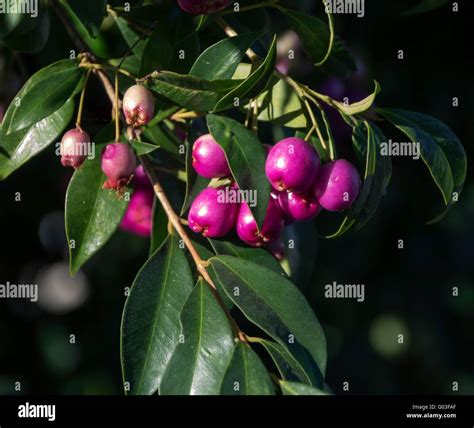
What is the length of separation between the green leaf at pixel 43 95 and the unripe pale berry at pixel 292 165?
31cm

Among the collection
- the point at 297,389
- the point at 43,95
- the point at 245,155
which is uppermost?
the point at 43,95

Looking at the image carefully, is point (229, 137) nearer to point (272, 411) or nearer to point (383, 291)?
point (272, 411)

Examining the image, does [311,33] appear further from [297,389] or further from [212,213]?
[297,389]

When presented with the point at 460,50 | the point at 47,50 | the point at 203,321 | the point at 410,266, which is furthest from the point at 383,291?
the point at 203,321

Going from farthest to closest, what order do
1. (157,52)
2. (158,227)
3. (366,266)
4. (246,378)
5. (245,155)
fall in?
1. (366,266)
2. (158,227)
3. (157,52)
4. (245,155)
5. (246,378)

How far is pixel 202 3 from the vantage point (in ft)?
3.94

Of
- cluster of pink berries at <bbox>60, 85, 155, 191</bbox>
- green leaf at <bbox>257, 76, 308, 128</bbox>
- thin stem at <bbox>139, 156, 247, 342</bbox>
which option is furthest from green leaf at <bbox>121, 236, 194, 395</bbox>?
green leaf at <bbox>257, 76, 308, 128</bbox>

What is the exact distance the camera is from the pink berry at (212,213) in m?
1.24

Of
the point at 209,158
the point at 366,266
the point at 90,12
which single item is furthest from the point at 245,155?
the point at 366,266

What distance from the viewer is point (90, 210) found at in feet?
4.43

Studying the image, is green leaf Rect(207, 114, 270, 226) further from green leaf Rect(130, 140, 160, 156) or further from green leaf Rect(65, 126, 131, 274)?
green leaf Rect(65, 126, 131, 274)

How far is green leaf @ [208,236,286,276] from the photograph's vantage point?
1.36 meters

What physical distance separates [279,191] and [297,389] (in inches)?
11.0

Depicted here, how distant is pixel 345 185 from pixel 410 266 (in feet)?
4.30
